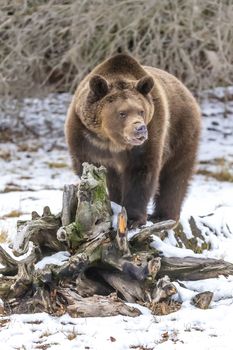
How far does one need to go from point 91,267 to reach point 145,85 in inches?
59.0

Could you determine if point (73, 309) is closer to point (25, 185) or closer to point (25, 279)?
point (25, 279)

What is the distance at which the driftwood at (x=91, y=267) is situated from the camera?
4.73m

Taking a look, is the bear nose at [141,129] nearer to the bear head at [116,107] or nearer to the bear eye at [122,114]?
the bear head at [116,107]

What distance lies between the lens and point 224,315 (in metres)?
4.59

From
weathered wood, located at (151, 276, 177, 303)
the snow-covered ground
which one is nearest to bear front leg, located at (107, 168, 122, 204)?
the snow-covered ground

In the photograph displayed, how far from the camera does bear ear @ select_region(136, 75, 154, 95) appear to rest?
5.60 m

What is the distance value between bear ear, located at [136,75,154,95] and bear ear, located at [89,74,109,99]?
0.25 m

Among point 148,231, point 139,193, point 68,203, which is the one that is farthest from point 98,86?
point 148,231

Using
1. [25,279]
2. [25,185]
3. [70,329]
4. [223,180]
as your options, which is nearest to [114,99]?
[25,279]

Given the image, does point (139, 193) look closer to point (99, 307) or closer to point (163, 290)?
point (163, 290)

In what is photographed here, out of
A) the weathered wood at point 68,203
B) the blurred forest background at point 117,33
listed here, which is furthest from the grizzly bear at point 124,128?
the blurred forest background at point 117,33

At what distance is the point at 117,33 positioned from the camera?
12414mm

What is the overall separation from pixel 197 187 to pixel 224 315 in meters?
7.35

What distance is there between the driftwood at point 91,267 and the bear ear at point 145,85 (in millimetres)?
784
